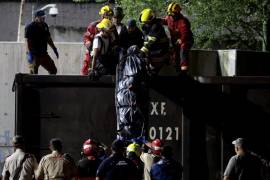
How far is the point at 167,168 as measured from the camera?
39.5 feet

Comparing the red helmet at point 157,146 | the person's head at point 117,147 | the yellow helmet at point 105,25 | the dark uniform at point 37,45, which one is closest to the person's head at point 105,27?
the yellow helmet at point 105,25

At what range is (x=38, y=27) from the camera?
15.2m

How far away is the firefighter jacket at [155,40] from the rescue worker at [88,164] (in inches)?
80.2

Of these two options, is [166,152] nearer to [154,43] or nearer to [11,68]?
[154,43]

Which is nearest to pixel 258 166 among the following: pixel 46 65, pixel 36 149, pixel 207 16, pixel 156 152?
pixel 156 152

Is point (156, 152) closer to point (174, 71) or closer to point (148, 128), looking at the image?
point (148, 128)

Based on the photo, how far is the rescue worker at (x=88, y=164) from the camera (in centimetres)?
1200

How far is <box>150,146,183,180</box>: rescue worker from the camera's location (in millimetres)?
12023

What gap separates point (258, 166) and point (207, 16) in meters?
10.7

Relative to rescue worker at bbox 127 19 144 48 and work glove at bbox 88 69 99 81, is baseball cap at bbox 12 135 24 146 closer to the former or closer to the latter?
work glove at bbox 88 69 99 81

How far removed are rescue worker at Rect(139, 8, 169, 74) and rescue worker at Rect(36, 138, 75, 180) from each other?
2016mm

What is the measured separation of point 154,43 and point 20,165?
266cm

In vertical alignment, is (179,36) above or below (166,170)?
above

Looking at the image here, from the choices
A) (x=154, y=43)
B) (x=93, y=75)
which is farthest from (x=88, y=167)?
(x=154, y=43)
